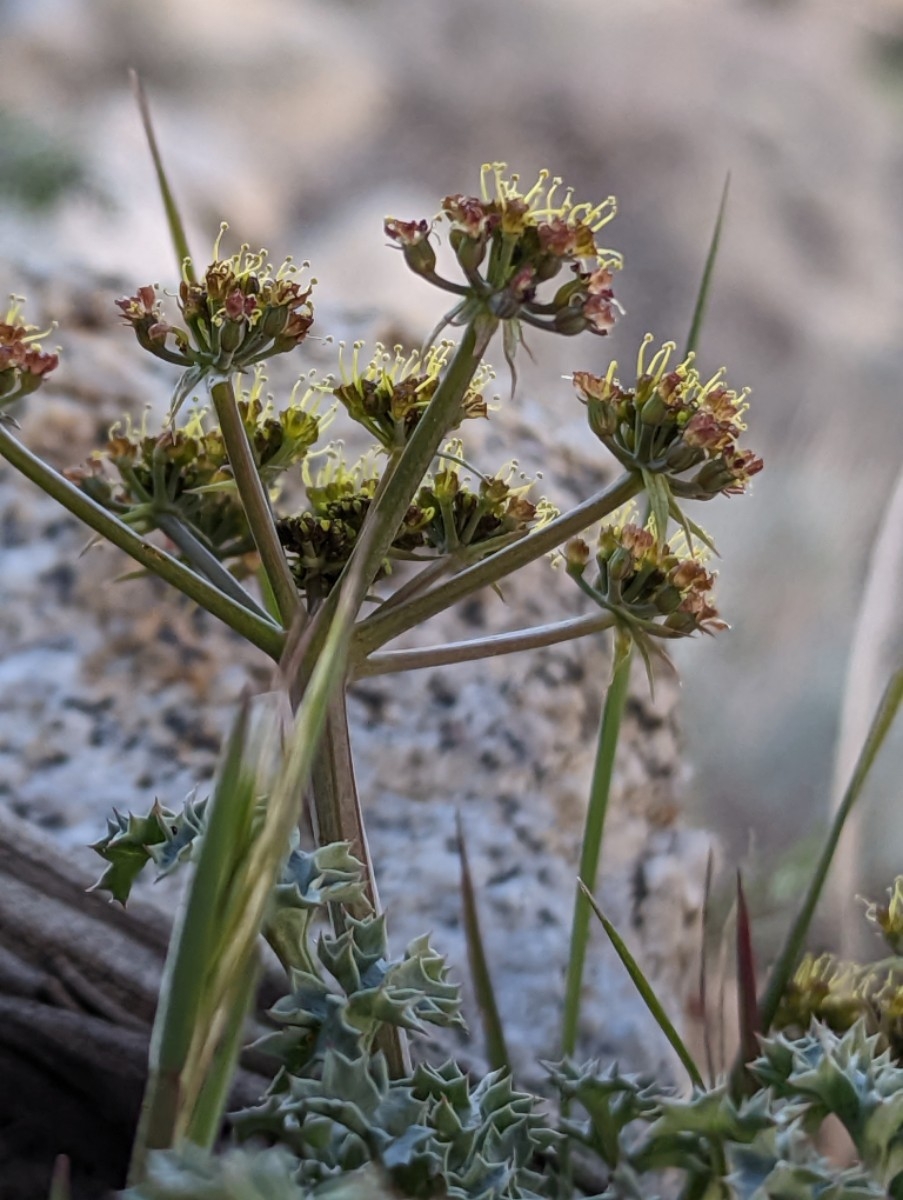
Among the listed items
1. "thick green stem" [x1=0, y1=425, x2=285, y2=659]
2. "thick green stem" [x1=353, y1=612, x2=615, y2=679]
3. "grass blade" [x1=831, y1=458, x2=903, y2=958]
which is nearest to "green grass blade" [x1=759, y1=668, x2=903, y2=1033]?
"thick green stem" [x1=353, y1=612, x2=615, y2=679]

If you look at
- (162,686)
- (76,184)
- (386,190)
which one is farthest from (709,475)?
(386,190)

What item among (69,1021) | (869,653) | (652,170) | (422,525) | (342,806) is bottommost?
(69,1021)

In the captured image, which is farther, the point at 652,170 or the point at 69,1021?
the point at 652,170

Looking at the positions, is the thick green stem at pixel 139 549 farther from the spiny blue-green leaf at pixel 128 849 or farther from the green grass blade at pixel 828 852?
the green grass blade at pixel 828 852

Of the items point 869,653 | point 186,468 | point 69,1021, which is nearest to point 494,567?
point 186,468

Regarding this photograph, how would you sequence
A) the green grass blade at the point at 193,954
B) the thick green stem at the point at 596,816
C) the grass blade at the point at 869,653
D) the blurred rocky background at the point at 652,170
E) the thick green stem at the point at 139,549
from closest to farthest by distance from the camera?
the green grass blade at the point at 193,954 → the thick green stem at the point at 139,549 → the thick green stem at the point at 596,816 → the grass blade at the point at 869,653 → the blurred rocky background at the point at 652,170

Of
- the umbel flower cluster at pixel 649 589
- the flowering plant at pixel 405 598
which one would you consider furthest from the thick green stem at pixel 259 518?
the umbel flower cluster at pixel 649 589

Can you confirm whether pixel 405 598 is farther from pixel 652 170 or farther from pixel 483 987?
pixel 652 170
